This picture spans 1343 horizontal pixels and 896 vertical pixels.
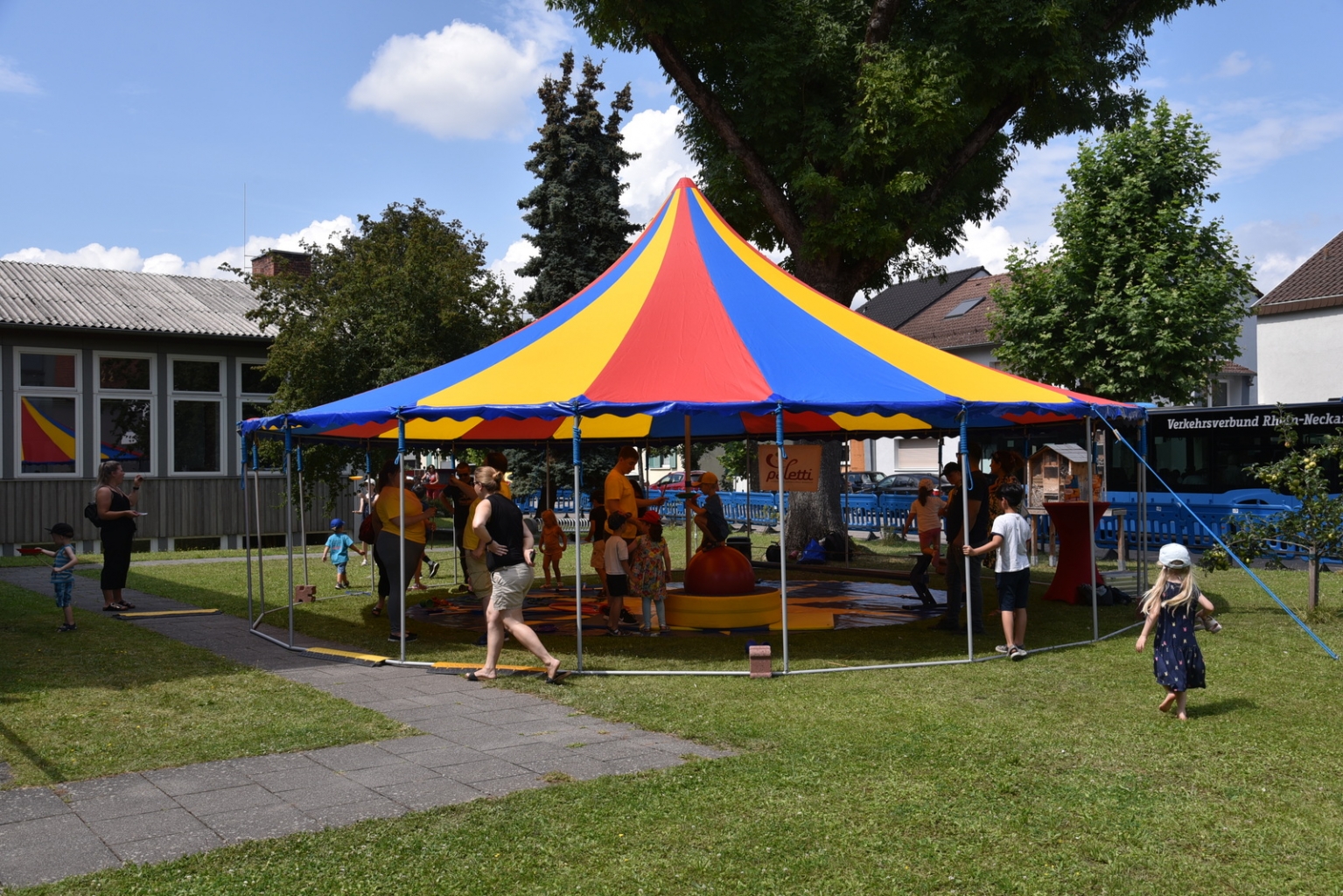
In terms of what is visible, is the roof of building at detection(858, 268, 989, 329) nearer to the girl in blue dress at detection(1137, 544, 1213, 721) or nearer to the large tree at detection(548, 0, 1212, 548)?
the large tree at detection(548, 0, 1212, 548)

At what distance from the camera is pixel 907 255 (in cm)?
2105

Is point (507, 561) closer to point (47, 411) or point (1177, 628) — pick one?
point (1177, 628)

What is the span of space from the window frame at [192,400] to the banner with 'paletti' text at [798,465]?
1685 centimetres

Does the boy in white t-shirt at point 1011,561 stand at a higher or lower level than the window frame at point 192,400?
lower

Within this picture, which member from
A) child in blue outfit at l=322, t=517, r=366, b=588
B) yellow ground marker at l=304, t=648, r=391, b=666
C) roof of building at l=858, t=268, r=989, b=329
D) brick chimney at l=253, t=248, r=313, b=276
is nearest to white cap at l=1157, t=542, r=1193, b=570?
yellow ground marker at l=304, t=648, r=391, b=666

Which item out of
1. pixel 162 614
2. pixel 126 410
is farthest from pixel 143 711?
pixel 126 410

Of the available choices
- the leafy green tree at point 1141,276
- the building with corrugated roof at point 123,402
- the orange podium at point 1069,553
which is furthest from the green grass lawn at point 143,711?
the leafy green tree at point 1141,276

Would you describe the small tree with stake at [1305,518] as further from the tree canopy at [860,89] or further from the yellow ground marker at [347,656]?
the yellow ground marker at [347,656]

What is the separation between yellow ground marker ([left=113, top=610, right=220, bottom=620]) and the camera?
44.1 ft

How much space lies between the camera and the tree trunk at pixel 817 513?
20.3 metres

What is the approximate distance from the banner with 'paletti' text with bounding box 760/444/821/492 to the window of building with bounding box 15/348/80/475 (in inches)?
685

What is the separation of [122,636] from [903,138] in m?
12.3

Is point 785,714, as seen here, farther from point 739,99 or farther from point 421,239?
point 421,239

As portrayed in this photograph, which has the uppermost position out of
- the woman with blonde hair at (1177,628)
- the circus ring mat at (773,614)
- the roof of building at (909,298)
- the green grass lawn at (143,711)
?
the roof of building at (909,298)
